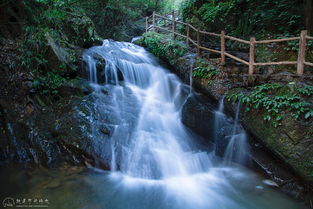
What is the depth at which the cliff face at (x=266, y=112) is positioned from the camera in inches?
193

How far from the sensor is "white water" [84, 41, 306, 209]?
15.9 ft

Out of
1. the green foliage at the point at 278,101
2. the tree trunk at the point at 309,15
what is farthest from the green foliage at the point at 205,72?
the tree trunk at the point at 309,15

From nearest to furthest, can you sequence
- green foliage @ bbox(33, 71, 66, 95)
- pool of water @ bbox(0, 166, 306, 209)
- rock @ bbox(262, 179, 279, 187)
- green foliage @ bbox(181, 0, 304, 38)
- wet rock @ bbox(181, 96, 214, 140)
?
1. pool of water @ bbox(0, 166, 306, 209)
2. rock @ bbox(262, 179, 279, 187)
3. green foliage @ bbox(33, 71, 66, 95)
4. wet rock @ bbox(181, 96, 214, 140)
5. green foliage @ bbox(181, 0, 304, 38)

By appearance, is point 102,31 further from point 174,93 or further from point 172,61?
point 174,93

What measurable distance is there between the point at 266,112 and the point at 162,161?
9.41 ft

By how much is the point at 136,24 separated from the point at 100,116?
14.4 metres

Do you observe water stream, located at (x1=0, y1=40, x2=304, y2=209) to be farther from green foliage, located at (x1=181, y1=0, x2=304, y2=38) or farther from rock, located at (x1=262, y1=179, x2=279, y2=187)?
green foliage, located at (x1=181, y1=0, x2=304, y2=38)

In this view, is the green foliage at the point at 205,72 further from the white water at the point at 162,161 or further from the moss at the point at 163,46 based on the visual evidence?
the moss at the point at 163,46

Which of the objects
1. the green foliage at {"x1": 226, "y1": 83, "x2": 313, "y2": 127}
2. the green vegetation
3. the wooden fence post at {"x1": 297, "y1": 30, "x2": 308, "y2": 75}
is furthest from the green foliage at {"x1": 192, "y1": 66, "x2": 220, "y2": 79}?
the green vegetation

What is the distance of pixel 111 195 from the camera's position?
Result: 4.77 m

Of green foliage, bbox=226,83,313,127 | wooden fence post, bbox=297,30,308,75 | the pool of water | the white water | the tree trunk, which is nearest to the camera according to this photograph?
the pool of water

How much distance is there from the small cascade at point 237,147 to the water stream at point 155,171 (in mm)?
25

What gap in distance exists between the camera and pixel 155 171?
5594mm

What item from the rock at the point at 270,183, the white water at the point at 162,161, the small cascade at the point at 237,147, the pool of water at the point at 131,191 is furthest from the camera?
the small cascade at the point at 237,147
